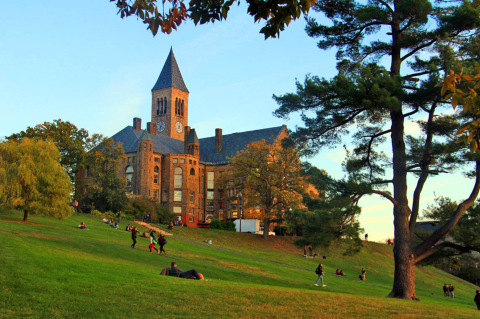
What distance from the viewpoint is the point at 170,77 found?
4291 inches

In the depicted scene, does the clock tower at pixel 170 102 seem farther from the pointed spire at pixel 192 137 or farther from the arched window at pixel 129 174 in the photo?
the arched window at pixel 129 174

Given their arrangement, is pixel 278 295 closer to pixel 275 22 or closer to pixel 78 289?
pixel 78 289

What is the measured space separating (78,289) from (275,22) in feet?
36.2

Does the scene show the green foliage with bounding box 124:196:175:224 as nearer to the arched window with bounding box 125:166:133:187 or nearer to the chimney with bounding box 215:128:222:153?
the arched window with bounding box 125:166:133:187

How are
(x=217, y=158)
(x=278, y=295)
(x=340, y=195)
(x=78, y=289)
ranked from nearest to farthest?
1. (x=78, y=289)
2. (x=278, y=295)
3. (x=340, y=195)
4. (x=217, y=158)

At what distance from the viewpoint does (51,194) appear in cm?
3662

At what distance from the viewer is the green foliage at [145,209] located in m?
58.5

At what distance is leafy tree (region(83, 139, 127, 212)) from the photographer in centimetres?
5678

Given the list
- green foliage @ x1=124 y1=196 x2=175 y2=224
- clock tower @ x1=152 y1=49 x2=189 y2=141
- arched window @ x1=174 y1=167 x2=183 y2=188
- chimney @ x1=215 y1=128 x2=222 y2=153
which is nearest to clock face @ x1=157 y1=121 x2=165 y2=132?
clock tower @ x1=152 y1=49 x2=189 y2=141

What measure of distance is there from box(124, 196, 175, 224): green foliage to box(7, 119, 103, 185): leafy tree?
31.7 feet

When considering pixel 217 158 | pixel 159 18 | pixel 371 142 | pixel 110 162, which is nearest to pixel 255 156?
pixel 110 162

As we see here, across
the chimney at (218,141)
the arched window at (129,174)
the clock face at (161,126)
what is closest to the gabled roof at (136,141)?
the arched window at (129,174)

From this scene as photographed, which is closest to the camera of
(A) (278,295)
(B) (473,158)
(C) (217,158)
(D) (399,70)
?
(A) (278,295)

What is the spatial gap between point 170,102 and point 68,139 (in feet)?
156
